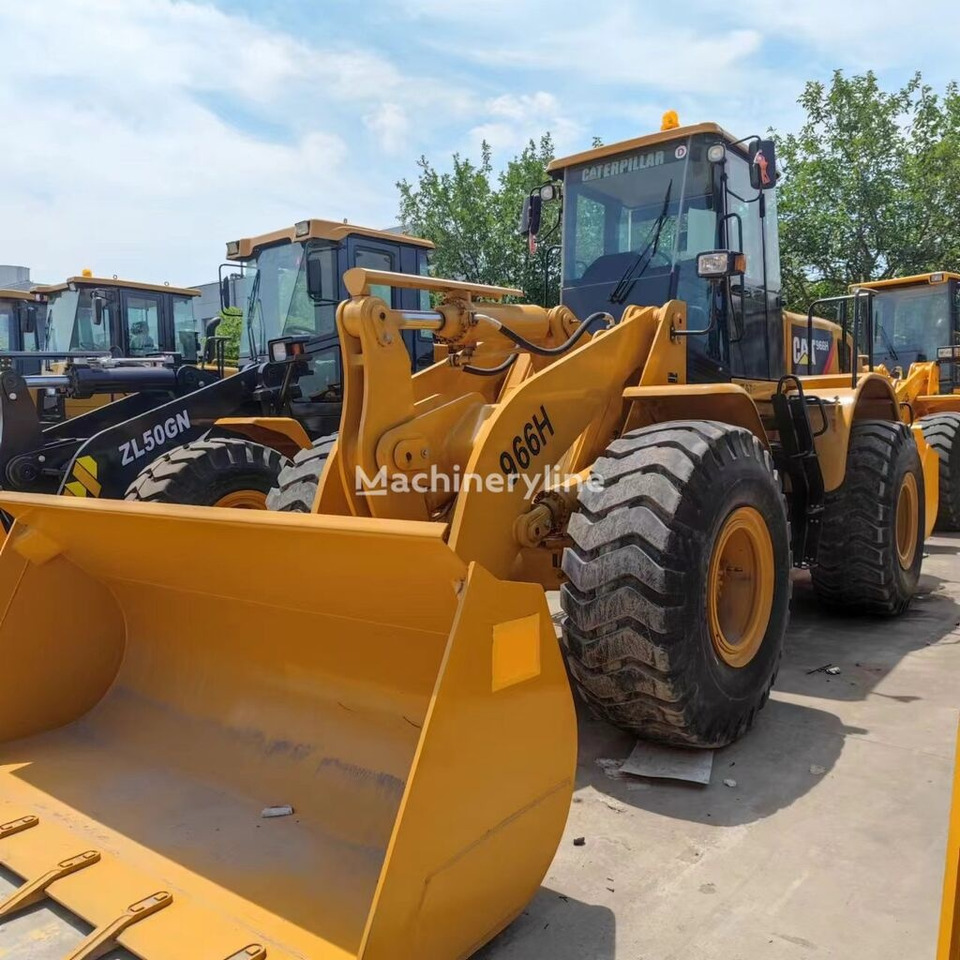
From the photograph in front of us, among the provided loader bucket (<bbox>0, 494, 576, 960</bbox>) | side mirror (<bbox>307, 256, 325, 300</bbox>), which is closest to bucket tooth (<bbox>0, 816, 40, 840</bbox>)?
loader bucket (<bbox>0, 494, 576, 960</bbox>)

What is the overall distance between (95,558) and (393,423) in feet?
4.28

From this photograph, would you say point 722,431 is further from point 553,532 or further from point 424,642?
point 424,642

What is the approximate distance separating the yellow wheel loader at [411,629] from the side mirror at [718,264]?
0.02 meters

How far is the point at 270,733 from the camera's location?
3078 mm

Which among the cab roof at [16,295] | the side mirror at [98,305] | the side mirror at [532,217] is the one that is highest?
the cab roof at [16,295]

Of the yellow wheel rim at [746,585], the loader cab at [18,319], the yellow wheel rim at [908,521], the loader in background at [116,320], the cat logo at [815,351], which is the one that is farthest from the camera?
the loader cab at [18,319]

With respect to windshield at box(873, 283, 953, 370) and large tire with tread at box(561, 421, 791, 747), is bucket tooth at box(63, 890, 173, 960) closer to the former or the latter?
large tire with tread at box(561, 421, 791, 747)

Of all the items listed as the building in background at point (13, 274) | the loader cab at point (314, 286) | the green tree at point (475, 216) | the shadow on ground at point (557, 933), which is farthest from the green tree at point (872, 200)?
the building in background at point (13, 274)

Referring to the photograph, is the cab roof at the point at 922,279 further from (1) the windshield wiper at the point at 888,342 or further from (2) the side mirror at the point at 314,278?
(2) the side mirror at the point at 314,278

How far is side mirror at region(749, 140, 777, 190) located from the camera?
459cm

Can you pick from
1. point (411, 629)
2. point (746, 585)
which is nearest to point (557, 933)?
point (411, 629)

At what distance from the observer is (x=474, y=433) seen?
3650 millimetres

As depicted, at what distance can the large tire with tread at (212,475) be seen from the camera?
521cm

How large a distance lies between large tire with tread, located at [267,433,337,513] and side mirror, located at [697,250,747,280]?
2.06 meters
